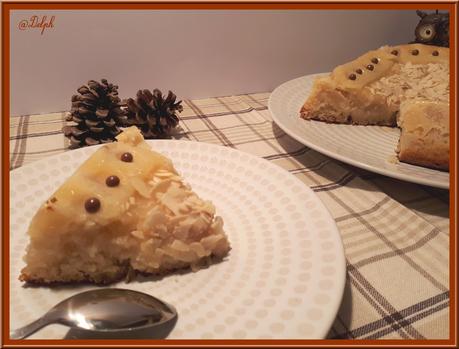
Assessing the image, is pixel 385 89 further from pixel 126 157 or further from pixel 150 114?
pixel 126 157

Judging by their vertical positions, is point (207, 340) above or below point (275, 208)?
below

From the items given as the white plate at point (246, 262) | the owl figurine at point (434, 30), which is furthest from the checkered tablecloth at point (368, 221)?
the owl figurine at point (434, 30)

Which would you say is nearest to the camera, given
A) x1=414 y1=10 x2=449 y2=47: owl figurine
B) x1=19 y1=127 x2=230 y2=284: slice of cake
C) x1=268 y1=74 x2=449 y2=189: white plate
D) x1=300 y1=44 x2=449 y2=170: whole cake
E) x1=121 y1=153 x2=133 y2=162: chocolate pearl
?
x1=19 y1=127 x2=230 y2=284: slice of cake

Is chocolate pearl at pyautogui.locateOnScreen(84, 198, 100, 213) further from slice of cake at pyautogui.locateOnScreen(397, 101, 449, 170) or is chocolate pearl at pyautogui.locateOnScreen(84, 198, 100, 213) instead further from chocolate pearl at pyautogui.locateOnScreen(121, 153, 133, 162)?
slice of cake at pyautogui.locateOnScreen(397, 101, 449, 170)

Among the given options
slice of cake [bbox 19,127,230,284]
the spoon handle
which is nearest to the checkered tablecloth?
slice of cake [bbox 19,127,230,284]

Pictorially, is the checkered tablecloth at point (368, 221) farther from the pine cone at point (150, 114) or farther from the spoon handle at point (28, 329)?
the spoon handle at point (28, 329)

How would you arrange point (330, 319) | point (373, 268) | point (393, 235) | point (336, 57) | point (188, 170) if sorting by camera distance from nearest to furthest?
1. point (330, 319)
2. point (373, 268)
3. point (393, 235)
4. point (188, 170)
5. point (336, 57)

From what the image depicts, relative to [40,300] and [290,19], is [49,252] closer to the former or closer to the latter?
[40,300]

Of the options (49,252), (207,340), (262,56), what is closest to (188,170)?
(49,252)
